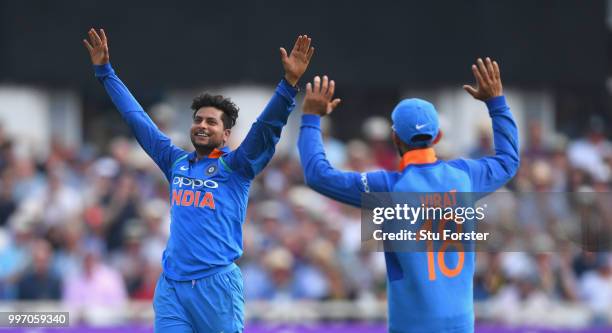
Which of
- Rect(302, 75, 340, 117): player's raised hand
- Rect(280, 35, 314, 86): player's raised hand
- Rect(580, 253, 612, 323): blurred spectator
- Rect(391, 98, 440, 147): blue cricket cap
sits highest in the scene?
Rect(280, 35, 314, 86): player's raised hand

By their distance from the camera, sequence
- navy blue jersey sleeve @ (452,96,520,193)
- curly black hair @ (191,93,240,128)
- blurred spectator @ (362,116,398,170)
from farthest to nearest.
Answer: blurred spectator @ (362,116,398,170) < curly black hair @ (191,93,240,128) < navy blue jersey sleeve @ (452,96,520,193)

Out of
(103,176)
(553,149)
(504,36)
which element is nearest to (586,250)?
(553,149)

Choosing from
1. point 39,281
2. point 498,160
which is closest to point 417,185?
point 498,160

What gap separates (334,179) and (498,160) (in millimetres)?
966

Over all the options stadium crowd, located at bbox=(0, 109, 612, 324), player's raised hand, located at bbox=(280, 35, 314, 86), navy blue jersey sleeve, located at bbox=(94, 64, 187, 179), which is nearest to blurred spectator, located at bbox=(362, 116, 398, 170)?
stadium crowd, located at bbox=(0, 109, 612, 324)

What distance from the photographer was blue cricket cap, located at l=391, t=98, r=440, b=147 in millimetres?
6801

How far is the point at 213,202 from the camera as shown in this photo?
303 inches

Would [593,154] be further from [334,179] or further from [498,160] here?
[334,179]

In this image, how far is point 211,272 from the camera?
7676mm

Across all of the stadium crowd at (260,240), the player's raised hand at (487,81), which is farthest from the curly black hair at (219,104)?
the stadium crowd at (260,240)

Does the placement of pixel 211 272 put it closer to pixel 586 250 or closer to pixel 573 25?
pixel 586 250

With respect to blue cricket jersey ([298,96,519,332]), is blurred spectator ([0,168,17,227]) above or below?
above

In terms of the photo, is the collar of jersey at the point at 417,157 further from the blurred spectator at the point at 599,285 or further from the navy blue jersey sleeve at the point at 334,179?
the blurred spectator at the point at 599,285

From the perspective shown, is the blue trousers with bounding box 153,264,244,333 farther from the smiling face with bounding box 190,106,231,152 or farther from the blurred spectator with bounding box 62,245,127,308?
the blurred spectator with bounding box 62,245,127,308
